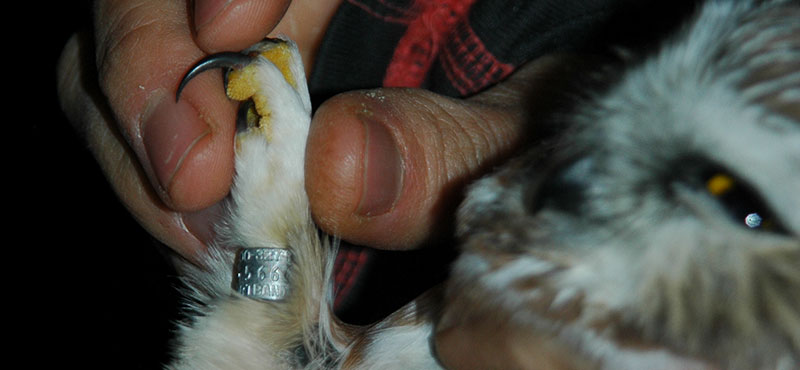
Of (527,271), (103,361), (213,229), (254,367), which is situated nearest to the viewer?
(527,271)

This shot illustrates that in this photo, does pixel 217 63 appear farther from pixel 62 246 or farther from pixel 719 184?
pixel 62 246

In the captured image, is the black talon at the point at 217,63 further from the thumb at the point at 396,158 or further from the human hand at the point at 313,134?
the thumb at the point at 396,158

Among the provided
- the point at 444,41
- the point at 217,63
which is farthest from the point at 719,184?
the point at 444,41

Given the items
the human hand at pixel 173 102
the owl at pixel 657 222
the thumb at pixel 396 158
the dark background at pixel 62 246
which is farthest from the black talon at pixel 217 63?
the dark background at pixel 62 246

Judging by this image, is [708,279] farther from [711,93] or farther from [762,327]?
[711,93]

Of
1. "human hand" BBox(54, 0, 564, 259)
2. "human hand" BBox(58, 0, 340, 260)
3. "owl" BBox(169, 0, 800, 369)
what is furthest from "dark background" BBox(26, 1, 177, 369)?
Result: "owl" BBox(169, 0, 800, 369)

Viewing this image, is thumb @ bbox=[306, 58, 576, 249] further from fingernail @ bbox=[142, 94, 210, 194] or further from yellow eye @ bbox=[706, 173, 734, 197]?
yellow eye @ bbox=[706, 173, 734, 197]

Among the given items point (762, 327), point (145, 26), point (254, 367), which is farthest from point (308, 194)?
point (762, 327)
